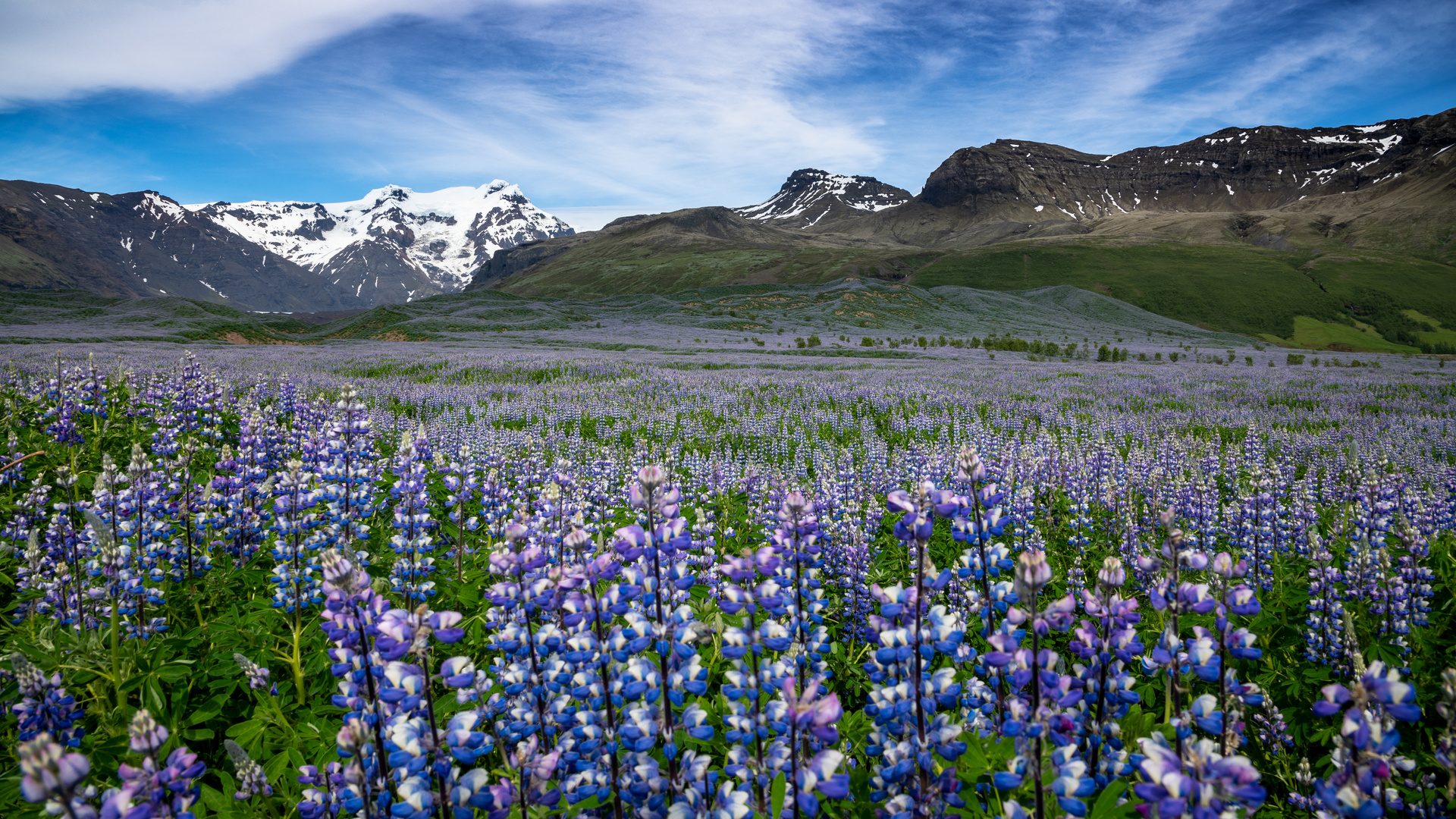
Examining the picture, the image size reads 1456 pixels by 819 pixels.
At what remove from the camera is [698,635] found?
2053 millimetres

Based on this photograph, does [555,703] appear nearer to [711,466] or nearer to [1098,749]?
[1098,749]

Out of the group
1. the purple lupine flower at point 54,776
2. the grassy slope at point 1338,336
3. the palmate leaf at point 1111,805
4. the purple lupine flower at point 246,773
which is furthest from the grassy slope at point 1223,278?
the purple lupine flower at point 54,776

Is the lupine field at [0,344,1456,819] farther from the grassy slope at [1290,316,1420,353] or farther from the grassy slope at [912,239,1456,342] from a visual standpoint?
the grassy slope at [912,239,1456,342]

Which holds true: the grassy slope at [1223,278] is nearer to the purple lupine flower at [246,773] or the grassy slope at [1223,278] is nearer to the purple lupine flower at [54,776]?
the purple lupine flower at [246,773]

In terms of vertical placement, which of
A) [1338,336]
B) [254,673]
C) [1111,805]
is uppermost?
[1338,336]

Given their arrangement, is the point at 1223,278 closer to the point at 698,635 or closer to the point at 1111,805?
the point at 1111,805

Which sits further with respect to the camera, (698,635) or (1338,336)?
(1338,336)

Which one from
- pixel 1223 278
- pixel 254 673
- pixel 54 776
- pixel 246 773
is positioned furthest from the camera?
pixel 1223 278

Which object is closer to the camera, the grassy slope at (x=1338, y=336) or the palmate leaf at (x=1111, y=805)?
the palmate leaf at (x=1111, y=805)

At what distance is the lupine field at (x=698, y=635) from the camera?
6.05ft

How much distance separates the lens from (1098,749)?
225 cm

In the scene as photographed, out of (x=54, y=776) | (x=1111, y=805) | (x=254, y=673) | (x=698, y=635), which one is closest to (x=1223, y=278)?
(x=1111, y=805)

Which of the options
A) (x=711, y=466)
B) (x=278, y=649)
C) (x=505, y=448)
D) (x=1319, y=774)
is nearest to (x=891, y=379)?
(x=711, y=466)

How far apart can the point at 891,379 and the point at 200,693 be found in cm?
1984
